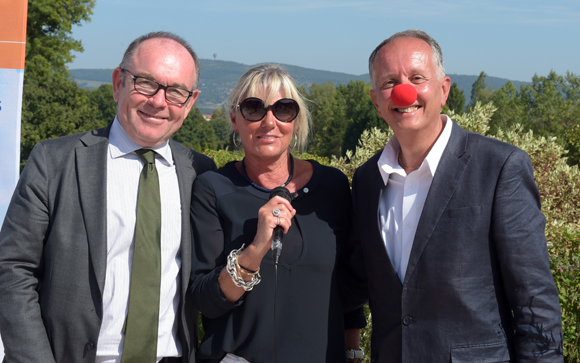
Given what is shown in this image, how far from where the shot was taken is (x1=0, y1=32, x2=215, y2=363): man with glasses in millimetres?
2656

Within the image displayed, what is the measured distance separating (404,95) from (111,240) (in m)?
1.72

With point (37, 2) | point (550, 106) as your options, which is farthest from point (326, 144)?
point (37, 2)

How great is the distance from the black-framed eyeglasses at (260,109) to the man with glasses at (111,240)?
1.27 ft

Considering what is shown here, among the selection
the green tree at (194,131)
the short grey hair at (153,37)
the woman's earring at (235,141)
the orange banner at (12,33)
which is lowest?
the woman's earring at (235,141)

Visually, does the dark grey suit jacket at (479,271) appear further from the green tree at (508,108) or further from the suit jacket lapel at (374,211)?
the green tree at (508,108)

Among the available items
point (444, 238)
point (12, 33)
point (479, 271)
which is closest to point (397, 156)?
point (444, 238)

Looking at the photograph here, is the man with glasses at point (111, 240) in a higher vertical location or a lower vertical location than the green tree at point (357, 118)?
lower

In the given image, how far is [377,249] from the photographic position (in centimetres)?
274

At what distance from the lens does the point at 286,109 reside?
311 centimetres

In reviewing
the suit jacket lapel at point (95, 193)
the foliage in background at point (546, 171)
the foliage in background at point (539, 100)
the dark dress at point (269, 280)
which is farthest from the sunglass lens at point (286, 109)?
the foliage in background at point (539, 100)

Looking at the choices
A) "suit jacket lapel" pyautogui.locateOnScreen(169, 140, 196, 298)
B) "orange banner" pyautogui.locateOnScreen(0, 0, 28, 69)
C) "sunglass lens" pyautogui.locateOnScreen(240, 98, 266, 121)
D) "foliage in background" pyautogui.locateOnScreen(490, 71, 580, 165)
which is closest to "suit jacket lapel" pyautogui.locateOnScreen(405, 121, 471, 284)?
"sunglass lens" pyautogui.locateOnScreen(240, 98, 266, 121)

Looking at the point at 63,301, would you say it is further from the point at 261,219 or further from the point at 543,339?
the point at 543,339

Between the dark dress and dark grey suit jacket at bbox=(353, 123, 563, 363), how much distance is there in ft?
1.29

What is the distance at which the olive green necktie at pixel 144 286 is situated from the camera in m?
2.72
